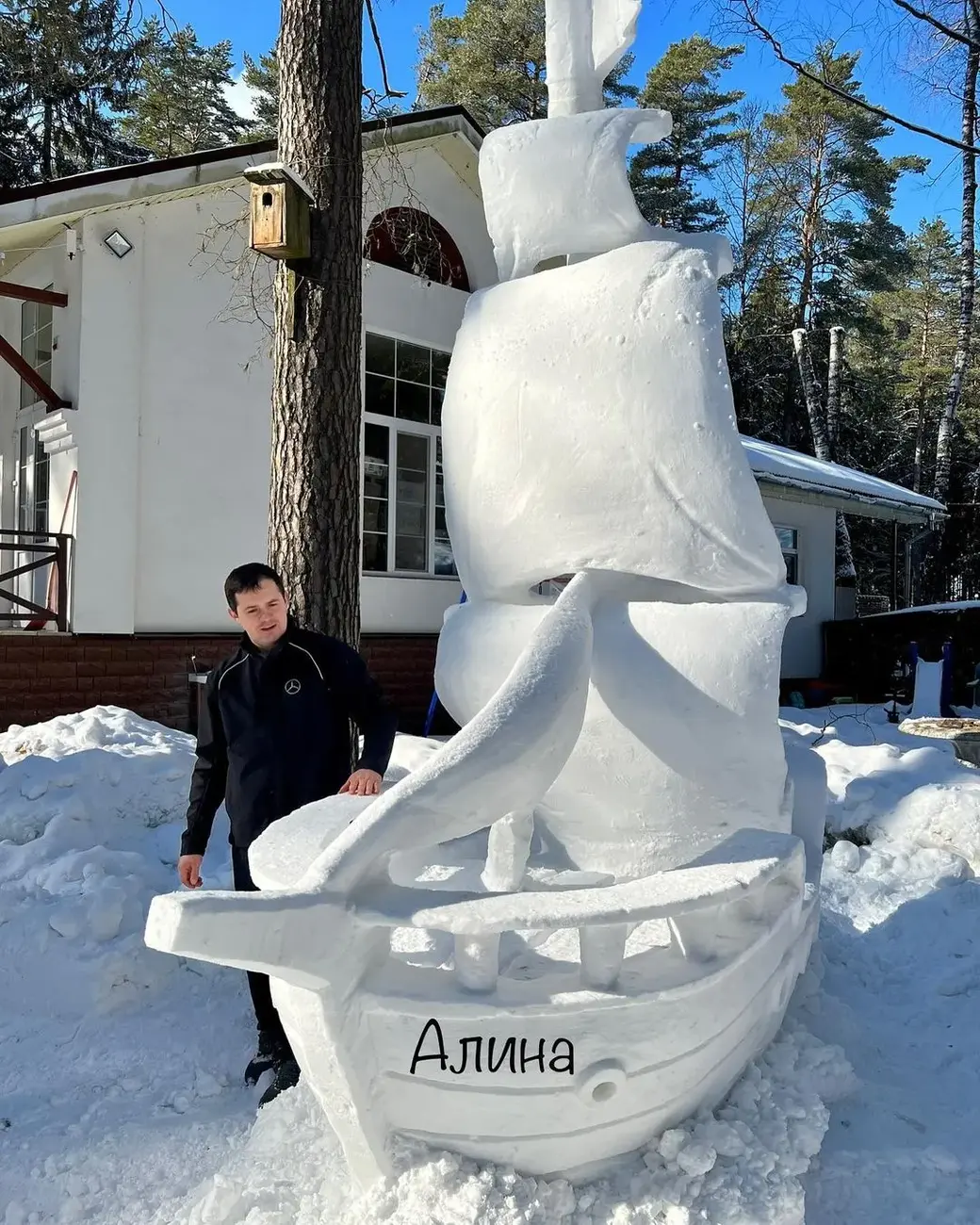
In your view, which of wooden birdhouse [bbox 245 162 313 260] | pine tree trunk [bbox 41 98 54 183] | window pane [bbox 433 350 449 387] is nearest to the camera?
wooden birdhouse [bbox 245 162 313 260]

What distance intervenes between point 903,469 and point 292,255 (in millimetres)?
23818

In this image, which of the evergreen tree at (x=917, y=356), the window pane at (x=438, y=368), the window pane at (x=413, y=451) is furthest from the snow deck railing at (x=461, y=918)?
the evergreen tree at (x=917, y=356)

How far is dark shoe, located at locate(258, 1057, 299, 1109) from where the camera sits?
2830mm

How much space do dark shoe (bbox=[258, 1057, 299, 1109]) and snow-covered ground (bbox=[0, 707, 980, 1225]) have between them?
0.18ft

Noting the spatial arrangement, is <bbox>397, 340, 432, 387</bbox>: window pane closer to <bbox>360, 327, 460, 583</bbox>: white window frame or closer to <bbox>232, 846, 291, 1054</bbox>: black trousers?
<bbox>360, 327, 460, 583</bbox>: white window frame

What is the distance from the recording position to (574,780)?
9.23ft

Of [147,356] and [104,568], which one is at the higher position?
[147,356]

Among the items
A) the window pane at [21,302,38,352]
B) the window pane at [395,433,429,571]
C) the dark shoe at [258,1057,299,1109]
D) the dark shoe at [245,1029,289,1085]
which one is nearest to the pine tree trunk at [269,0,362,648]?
the dark shoe at [245,1029,289,1085]

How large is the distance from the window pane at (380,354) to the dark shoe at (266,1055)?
283 inches

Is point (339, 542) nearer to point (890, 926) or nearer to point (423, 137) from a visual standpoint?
point (890, 926)

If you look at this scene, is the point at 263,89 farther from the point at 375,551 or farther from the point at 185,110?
the point at 375,551

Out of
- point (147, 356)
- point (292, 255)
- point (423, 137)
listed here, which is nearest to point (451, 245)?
point (423, 137)

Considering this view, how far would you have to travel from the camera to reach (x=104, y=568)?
7.50 meters

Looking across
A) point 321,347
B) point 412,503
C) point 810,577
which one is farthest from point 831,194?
point 321,347
